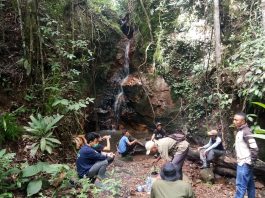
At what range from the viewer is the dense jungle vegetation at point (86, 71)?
227 inches

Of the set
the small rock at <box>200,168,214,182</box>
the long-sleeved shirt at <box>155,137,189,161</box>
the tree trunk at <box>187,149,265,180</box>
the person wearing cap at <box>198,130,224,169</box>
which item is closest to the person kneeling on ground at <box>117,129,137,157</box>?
the person wearing cap at <box>198,130,224,169</box>

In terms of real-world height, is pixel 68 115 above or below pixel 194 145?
above

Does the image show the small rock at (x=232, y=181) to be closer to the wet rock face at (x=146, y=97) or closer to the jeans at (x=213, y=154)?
the jeans at (x=213, y=154)

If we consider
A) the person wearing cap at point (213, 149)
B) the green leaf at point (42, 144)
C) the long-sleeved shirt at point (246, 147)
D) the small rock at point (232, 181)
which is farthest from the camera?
the person wearing cap at point (213, 149)

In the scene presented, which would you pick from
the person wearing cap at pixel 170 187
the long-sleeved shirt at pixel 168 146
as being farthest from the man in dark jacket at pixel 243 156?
the person wearing cap at pixel 170 187

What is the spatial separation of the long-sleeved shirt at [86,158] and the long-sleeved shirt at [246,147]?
2.55 meters

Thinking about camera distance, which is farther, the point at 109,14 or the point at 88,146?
the point at 109,14

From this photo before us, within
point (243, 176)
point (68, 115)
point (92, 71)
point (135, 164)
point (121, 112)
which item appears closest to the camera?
point (243, 176)

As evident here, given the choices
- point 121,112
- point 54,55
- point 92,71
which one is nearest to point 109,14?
point 92,71

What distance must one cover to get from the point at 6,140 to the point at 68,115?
5.51 ft

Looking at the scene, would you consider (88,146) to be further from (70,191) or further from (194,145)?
(194,145)

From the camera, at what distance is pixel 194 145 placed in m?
10.6

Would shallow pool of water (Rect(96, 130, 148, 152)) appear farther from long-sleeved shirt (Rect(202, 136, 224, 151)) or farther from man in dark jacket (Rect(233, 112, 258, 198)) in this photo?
man in dark jacket (Rect(233, 112, 258, 198))

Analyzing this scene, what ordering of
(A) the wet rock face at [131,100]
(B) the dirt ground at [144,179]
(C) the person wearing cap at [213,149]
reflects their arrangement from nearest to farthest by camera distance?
1. (B) the dirt ground at [144,179]
2. (C) the person wearing cap at [213,149]
3. (A) the wet rock face at [131,100]
